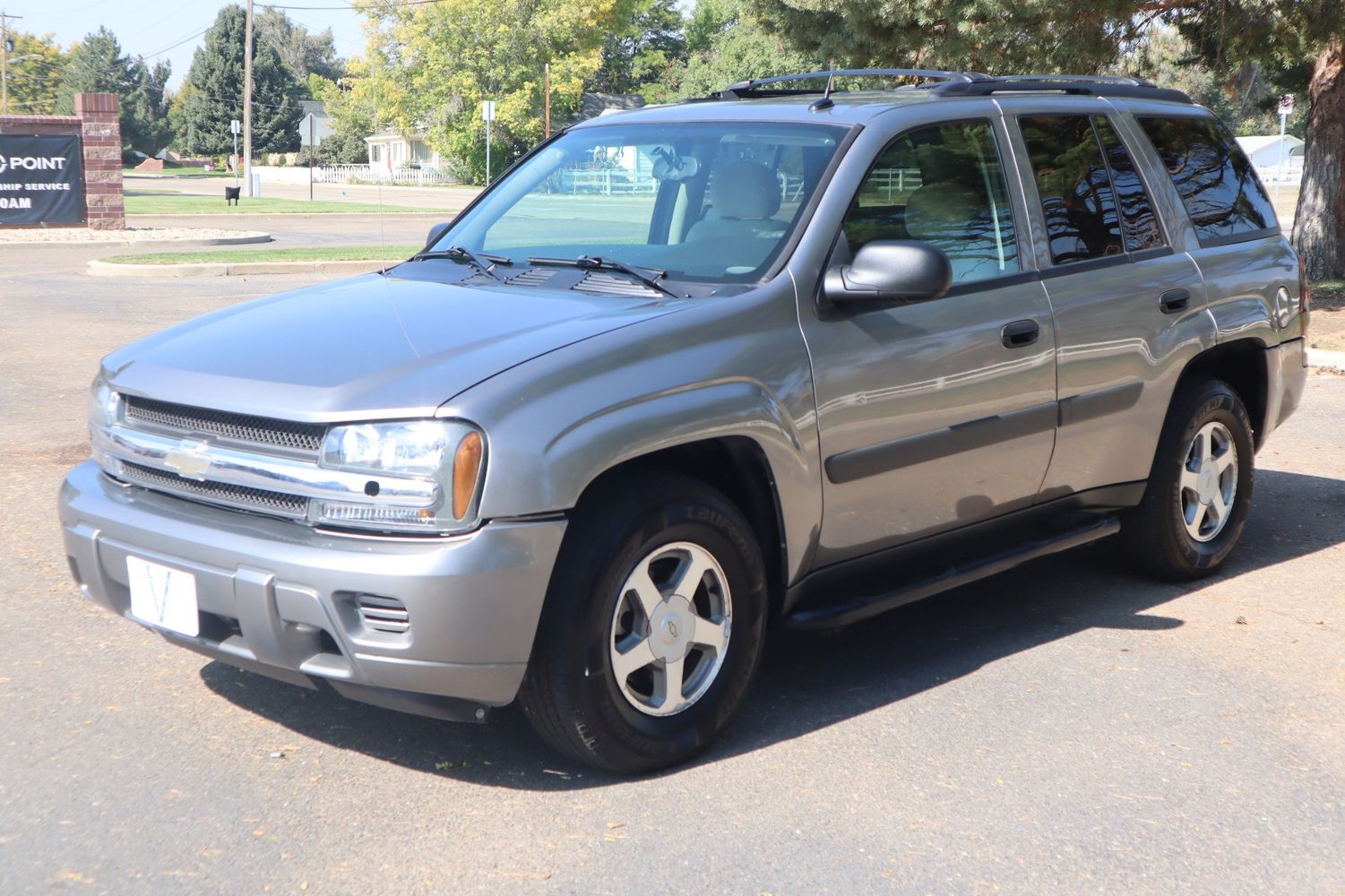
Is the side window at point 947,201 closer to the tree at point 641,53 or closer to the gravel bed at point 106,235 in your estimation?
the gravel bed at point 106,235

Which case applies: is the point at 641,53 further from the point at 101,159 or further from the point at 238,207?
the point at 101,159

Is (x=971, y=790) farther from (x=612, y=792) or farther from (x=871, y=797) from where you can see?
(x=612, y=792)

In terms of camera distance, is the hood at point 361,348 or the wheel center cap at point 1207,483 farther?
the wheel center cap at point 1207,483

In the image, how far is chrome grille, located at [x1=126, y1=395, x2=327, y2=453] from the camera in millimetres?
3508

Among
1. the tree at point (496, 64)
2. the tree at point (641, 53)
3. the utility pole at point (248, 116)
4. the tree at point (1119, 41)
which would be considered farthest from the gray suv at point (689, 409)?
the tree at point (641, 53)

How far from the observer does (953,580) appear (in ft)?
15.2

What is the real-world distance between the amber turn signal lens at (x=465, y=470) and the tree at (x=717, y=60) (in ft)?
158

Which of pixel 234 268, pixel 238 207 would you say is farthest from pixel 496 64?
pixel 234 268

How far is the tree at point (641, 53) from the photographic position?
91.3 metres

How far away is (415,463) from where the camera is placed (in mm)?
3391

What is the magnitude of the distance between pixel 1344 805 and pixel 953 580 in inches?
52.3

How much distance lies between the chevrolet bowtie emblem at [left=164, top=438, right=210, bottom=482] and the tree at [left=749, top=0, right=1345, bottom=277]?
13.4 m

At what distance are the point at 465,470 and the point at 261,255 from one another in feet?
63.2

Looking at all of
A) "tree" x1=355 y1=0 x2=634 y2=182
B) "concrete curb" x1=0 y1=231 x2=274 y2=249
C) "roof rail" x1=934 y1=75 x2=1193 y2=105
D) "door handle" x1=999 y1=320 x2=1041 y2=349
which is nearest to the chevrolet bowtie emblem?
"door handle" x1=999 y1=320 x2=1041 y2=349
